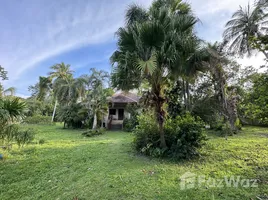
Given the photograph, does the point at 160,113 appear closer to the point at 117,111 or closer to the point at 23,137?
the point at 23,137

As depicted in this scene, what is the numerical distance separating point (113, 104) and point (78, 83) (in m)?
4.94

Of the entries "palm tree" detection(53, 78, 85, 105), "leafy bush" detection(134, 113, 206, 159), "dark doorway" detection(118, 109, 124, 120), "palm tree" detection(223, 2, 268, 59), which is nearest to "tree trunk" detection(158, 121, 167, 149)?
"leafy bush" detection(134, 113, 206, 159)

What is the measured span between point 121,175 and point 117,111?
49.2 feet

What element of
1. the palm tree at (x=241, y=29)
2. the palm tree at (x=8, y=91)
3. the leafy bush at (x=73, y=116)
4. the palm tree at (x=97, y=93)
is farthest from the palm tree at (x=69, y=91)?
the palm tree at (x=241, y=29)

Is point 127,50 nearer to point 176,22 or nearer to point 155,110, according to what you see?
point 176,22

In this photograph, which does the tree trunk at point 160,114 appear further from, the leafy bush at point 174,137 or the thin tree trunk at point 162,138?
the leafy bush at point 174,137

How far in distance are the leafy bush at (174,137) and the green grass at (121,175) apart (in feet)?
1.35

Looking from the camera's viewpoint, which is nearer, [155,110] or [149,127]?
[155,110]

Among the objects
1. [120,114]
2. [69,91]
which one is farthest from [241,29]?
[69,91]

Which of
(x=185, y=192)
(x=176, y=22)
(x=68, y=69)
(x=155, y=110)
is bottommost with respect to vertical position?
(x=185, y=192)

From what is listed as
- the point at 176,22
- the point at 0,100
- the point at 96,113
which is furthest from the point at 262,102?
the point at 96,113

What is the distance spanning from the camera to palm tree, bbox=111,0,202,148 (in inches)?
197

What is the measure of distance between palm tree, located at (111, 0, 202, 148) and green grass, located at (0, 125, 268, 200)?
65.1 inches

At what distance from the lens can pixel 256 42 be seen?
3.66m
